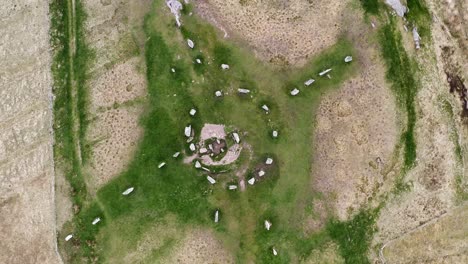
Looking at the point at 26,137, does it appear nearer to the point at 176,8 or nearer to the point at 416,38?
the point at 176,8

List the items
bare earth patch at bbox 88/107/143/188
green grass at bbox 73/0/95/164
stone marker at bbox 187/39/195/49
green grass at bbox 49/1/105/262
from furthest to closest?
green grass at bbox 73/0/95/164, stone marker at bbox 187/39/195/49, bare earth patch at bbox 88/107/143/188, green grass at bbox 49/1/105/262

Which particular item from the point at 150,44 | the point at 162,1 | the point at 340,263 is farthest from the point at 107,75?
the point at 340,263

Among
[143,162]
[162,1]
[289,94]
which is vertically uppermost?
[162,1]

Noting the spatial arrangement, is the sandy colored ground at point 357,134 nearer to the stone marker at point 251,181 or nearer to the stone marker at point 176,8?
the stone marker at point 251,181

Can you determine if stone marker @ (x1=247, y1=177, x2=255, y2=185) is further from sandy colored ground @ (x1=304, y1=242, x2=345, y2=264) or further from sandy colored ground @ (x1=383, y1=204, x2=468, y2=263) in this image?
sandy colored ground @ (x1=383, y1=204, x2=468, y2=263)

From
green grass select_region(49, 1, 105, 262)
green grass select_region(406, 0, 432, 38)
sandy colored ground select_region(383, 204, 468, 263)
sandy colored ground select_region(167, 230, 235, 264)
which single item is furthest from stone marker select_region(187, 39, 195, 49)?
sandy colored ground select_region(383, 204, 468, 263)

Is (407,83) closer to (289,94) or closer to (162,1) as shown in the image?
(289,94)
